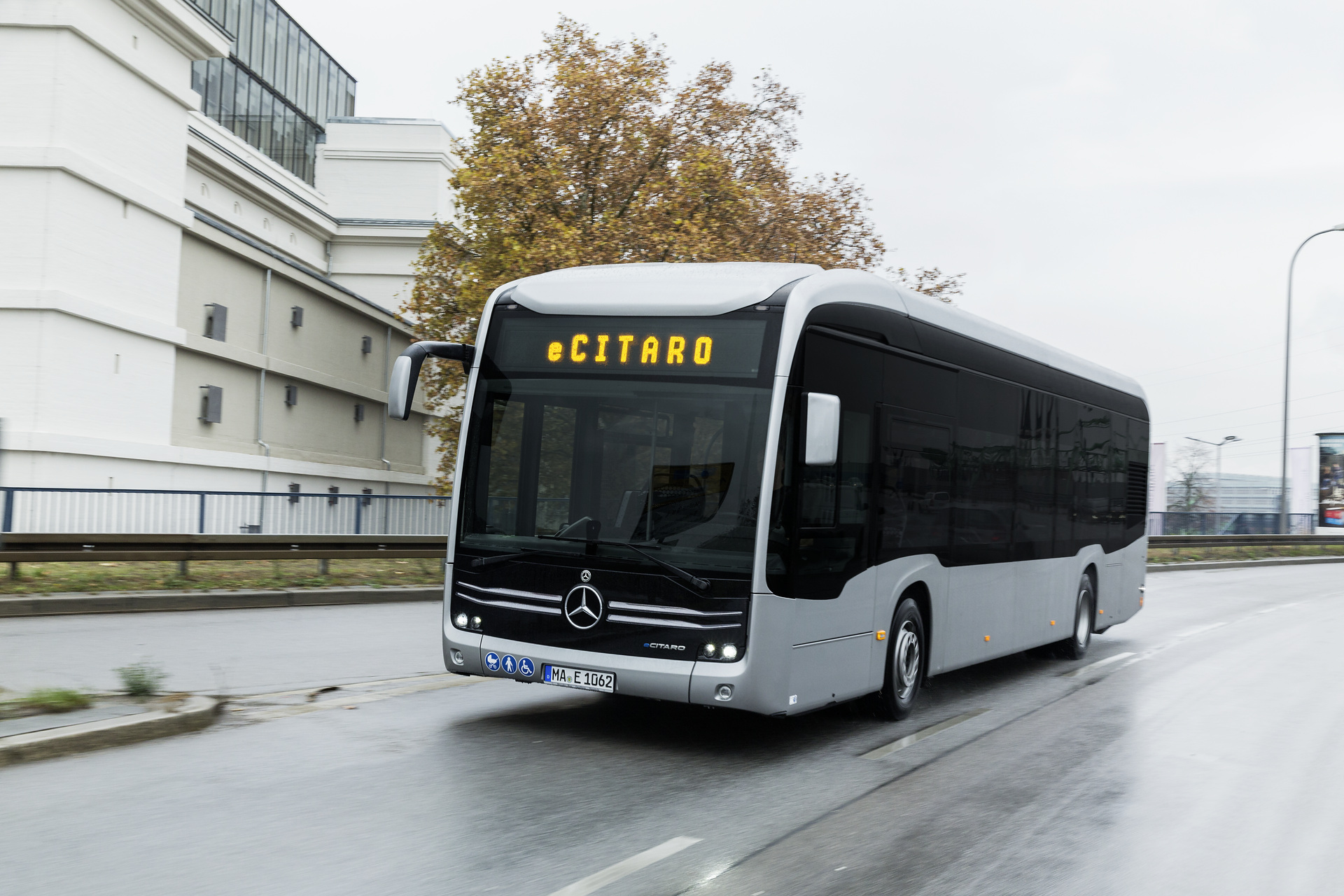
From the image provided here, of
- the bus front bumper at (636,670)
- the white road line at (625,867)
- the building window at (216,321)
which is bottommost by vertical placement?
the white road line at (625,867)

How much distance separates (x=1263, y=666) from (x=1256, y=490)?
105m

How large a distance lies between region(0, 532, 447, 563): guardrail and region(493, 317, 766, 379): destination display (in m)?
8.17

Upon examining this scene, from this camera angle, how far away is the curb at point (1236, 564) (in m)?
34.1

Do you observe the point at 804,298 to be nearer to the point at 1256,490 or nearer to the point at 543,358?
the point at 543,358

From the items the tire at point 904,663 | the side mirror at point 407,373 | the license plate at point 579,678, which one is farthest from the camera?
the tire at point 904,663

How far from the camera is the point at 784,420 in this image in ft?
23.0

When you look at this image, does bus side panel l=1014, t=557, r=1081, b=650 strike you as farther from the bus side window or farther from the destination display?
the destination display

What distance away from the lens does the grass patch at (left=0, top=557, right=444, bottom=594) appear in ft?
49.2

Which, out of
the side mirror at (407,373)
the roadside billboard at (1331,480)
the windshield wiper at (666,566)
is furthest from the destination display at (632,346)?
the roadside billboard at (1331,480)

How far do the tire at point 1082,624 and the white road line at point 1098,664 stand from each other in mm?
239

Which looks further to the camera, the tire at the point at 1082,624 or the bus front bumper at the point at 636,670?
the tire at the point at 1082,624

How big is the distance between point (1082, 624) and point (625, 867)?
9.40 metres

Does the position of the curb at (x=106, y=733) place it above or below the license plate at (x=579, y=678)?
below

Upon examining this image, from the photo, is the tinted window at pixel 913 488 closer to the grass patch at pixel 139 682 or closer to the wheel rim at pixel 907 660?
the wheel rim at pixel 907 660
